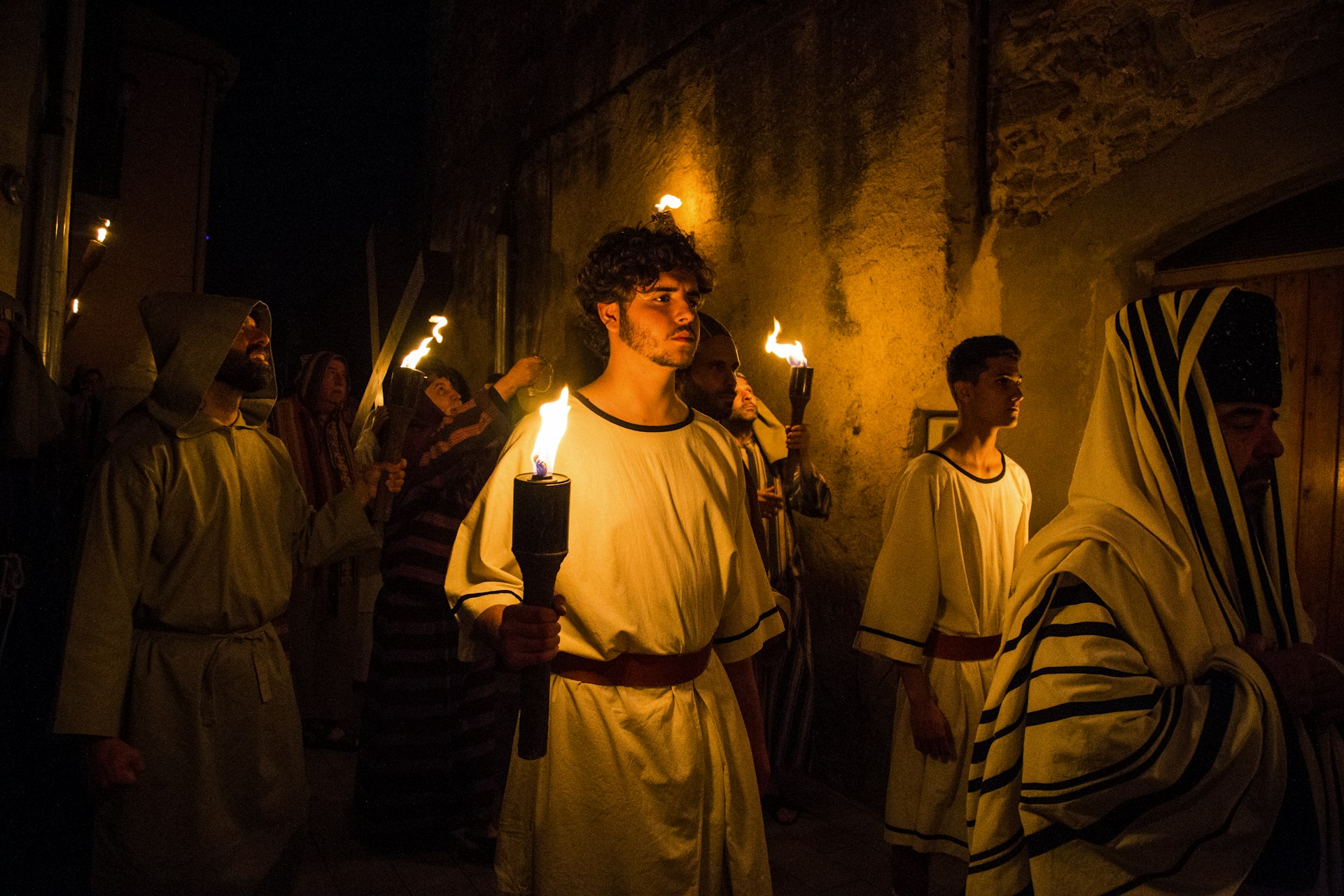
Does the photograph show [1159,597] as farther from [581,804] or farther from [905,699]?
[905,699]

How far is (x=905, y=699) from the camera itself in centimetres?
336

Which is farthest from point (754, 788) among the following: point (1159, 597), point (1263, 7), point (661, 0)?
point (661, 0)

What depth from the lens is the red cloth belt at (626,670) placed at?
2129 mm

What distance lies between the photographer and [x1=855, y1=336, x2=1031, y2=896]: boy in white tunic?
3129mm

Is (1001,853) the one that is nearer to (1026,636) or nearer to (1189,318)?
(1026,636)

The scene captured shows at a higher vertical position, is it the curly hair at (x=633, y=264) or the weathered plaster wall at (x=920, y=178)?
the weathered plaster wall at (x=920, y=178)

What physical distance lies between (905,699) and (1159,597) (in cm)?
175

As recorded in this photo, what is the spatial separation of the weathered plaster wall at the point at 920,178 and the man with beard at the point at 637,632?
2480 millimetres

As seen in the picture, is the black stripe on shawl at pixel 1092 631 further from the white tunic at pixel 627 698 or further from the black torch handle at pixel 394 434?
the black torch handle at pixel 394 434

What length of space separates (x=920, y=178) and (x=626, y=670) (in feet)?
11.8

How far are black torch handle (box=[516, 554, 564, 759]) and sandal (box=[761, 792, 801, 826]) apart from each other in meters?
3.18

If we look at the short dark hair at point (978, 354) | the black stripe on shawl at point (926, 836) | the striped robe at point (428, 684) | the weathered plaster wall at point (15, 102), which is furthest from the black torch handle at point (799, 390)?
the weathered plaster wall at point (15, 102)

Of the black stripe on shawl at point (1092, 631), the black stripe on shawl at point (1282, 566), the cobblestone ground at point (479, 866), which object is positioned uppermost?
the black stripe on shawl at point (1282, 566)

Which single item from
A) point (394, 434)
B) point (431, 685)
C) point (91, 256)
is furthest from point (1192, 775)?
→ point (91, 256)
